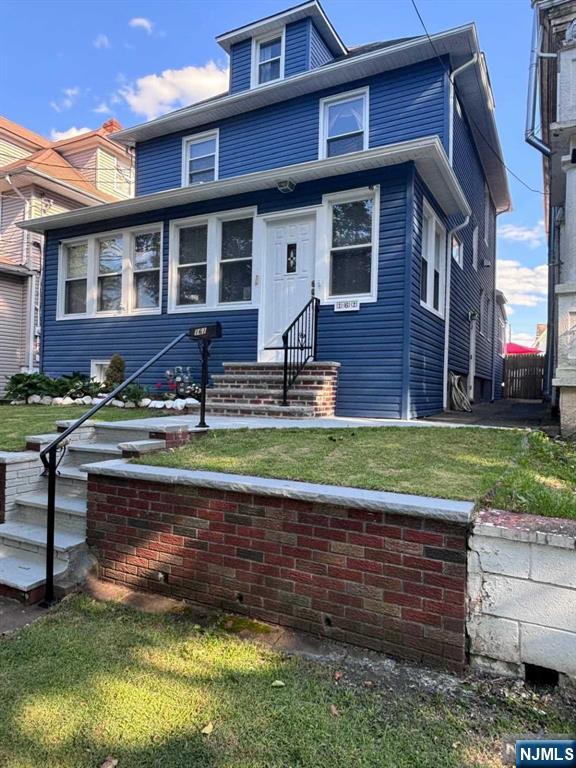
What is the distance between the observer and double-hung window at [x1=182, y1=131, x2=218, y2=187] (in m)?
10.2

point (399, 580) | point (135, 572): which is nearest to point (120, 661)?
point (135, 572)

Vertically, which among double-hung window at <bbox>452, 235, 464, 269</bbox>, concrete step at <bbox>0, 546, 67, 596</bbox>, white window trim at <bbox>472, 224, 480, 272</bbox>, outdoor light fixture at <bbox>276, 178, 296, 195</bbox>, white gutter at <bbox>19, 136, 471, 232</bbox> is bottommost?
concrete step at <bbox>0, 546, 67, 596</bbox>

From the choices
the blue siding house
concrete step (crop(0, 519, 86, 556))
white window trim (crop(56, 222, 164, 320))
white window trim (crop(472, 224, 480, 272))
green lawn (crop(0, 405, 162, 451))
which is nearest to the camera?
concrete step (crop(0, 519, 86, 556))

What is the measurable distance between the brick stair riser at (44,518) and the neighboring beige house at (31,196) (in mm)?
8731

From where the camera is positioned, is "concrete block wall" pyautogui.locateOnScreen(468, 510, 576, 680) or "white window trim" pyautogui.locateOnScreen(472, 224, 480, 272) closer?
"concrete block wall" pyautogui.locateOnScreen(468, 510, 576, 680)

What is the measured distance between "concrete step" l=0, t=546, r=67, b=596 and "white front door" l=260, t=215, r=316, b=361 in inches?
188

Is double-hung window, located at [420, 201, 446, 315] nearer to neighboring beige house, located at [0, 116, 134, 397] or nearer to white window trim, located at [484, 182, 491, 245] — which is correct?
white window trim, located at [484, 182, 491, 245]

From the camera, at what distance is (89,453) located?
3994mm

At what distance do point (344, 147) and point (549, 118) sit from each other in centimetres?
434

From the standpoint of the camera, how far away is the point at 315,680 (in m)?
2.00

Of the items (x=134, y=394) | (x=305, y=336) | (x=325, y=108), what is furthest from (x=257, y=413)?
(x=325, y=108)

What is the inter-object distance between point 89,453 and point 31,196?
1229 cm

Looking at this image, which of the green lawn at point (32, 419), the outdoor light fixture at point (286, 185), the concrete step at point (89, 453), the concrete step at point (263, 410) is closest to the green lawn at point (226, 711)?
the concrete step at point (89, 453)

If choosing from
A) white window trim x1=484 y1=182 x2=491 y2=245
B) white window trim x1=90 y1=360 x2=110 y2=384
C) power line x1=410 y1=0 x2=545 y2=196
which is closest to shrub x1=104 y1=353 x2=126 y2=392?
white window trim x1=90 y1=360 x2=110 y2=384
